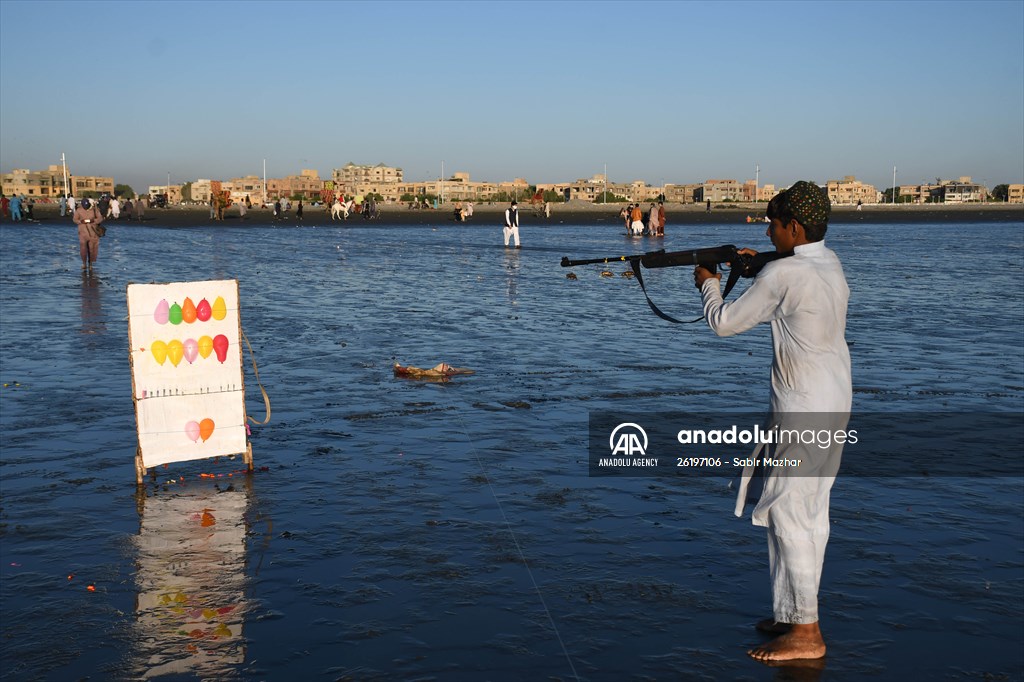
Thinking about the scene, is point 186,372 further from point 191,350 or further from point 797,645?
point 797,645

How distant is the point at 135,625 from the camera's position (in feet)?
16.9

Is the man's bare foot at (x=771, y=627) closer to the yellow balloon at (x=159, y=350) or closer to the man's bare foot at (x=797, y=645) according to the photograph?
the man's bare foot at (x=797, y=645)

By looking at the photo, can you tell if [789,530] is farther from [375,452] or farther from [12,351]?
[12,351]

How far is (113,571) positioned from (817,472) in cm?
414

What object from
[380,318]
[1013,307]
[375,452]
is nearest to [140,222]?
[380,318]

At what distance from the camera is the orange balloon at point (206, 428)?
791 centimetres

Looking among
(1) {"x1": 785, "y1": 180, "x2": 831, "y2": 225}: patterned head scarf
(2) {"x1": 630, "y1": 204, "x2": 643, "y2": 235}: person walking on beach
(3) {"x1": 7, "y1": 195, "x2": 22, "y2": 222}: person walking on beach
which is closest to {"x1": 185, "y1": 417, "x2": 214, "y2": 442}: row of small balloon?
(1) {"x1": 785, "y1": 180, "x2": 831, "y2": 225}: patterned head scarf

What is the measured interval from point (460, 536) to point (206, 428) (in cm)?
262

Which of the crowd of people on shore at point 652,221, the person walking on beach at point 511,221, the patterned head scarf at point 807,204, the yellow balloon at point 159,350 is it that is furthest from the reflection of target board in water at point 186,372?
the crowd of people on shore at point 652,221

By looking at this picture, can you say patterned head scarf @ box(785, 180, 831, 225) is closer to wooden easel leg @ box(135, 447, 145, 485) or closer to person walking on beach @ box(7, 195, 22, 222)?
wooden easel leg @ box(135, 447, 145, 485)

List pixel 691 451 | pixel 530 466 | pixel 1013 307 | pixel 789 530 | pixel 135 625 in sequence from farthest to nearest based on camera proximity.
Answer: pixel 1013 307 → pixel 691 451 → pixel 530 466 → pixel 135 625 → pixel 789 530

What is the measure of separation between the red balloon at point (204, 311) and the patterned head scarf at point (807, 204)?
5.02 metres

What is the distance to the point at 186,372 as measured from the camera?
7.88 metres

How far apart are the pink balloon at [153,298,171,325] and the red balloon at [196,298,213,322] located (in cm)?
23
